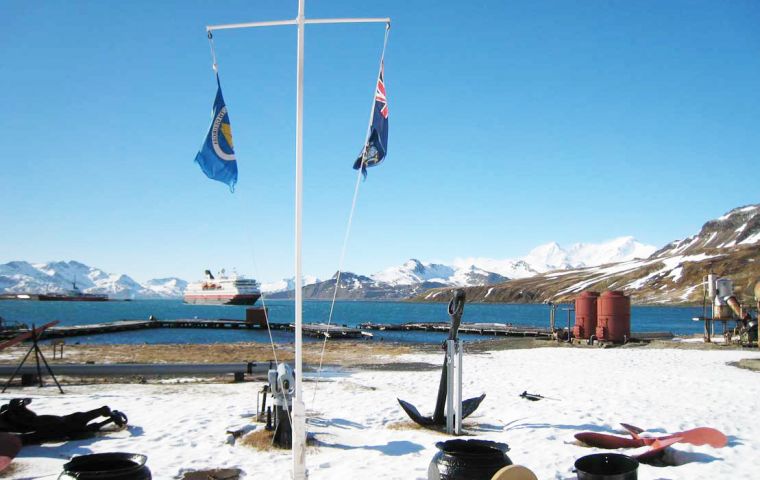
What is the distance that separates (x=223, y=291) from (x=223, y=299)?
213 centimetres

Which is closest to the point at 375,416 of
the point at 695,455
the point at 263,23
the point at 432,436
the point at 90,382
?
the point at 432,436

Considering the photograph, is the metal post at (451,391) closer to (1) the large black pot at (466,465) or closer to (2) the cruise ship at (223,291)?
(1) the large black pot at (466,465)

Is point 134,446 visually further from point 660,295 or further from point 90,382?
point 660,295

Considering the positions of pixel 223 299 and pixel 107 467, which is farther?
pixel 223 299

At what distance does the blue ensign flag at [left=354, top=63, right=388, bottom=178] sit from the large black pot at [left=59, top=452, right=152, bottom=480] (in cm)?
491

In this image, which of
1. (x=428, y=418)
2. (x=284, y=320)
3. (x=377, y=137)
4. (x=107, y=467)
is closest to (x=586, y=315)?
(x=428, y=418)

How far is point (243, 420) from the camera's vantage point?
11289mm

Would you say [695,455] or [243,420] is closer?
[695,455]

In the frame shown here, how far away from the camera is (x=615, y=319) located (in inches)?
1233

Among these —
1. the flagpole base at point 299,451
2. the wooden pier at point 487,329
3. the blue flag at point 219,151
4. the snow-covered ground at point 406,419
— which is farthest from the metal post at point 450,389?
the wooden pier at point 487,329

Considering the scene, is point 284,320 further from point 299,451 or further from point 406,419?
point 299,451

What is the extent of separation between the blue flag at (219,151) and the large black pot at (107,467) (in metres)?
4.21

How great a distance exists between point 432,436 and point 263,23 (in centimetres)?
696

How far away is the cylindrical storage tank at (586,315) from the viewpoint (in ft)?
109
